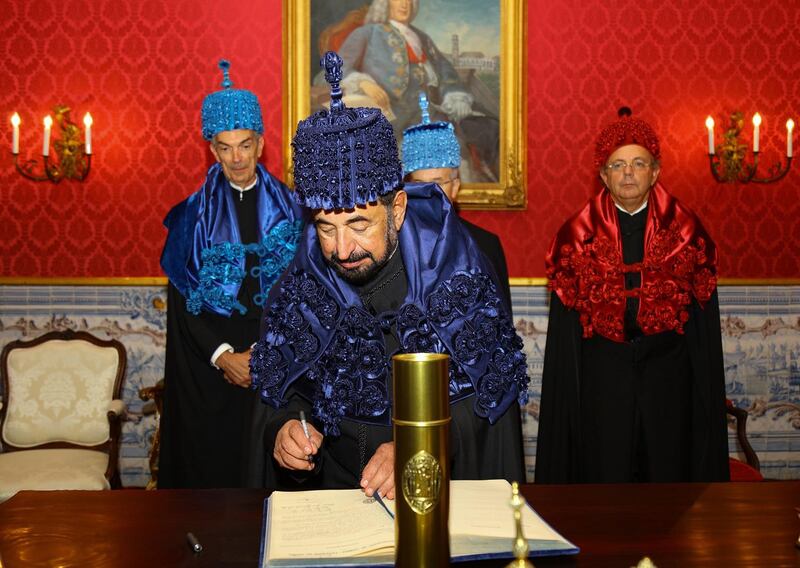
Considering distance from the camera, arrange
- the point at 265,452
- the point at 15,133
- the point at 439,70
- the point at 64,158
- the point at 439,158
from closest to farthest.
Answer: the point at 265,452, the point at 439,158, the point at 15,133, the point at 64,158, the point at 439,70

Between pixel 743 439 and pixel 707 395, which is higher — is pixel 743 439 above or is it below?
below

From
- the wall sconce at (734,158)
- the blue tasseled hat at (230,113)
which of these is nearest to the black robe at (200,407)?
the blue tasseled hat at (230,113)

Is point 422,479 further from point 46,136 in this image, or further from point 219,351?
point 46,136

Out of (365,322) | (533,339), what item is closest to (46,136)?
(533,339)

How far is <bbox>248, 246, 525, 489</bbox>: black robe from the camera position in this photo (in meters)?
2.39

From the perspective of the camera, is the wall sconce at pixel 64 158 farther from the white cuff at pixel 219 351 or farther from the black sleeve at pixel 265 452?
the black sleeve at pixel 265 452

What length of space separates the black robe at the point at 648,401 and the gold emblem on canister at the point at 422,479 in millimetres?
3454

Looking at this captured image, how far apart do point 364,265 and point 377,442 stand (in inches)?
20.3

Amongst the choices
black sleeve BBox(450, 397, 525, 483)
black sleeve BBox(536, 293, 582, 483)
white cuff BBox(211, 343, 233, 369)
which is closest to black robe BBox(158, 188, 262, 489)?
white cuff BBox(211, 343, 233, 369)

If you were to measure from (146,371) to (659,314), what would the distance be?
3.49m

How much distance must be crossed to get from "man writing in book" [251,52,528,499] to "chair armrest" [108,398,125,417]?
2.74m

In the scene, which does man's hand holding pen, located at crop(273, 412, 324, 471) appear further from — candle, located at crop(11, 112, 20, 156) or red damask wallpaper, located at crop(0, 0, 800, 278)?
candle, located at crop(11, 112, 20, 156)

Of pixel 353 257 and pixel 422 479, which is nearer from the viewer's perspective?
pixel 422 479

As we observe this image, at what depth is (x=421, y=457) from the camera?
3.82 ft
